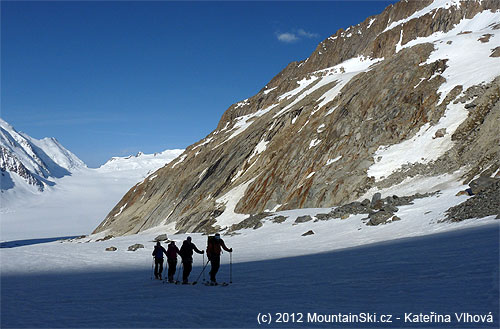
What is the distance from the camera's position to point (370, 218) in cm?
2466

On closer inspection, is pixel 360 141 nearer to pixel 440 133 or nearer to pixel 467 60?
pixel 440 133

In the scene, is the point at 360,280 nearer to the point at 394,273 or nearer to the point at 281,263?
the point at 394,273

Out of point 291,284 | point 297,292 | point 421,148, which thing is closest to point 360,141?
point 421,148

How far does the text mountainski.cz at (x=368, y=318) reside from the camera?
7.66m

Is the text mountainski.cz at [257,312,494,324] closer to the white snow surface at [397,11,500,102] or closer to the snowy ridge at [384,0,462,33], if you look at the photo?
the white snow surface at [397,11,500,102]

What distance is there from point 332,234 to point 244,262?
776 cm

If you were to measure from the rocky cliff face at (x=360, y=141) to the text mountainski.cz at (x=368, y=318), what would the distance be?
67.4ft

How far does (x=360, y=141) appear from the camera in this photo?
41656mm

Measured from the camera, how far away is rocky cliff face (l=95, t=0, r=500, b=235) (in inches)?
1379

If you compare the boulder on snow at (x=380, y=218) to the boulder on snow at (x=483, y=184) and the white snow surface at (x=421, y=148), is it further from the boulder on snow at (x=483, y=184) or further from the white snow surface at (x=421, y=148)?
the white snow surface at (x=421, y=148)

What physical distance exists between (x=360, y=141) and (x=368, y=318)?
115 feet

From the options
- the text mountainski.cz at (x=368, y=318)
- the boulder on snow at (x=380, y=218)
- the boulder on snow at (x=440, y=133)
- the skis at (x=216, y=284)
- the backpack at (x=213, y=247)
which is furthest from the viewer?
the boulder on snow at (x=440, y=133)

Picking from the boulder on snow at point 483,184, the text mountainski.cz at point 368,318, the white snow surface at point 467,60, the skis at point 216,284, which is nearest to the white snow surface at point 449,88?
the white snow surface at point 467,60

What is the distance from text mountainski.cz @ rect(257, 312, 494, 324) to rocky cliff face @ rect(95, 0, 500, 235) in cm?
2055
